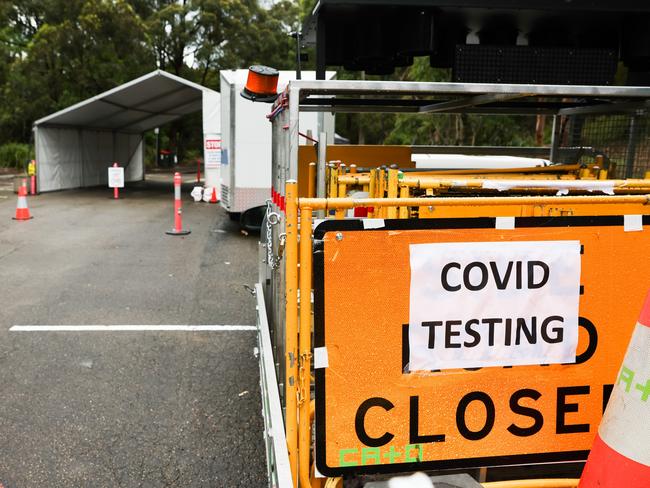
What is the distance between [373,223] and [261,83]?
9.12 feet

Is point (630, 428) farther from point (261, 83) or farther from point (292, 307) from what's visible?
point (261, 83)

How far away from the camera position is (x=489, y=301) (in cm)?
223

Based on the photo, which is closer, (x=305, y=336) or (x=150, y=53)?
(x=305, y=336)

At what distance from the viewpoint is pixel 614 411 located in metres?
2.00

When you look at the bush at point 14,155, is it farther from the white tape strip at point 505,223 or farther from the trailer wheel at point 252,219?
the white tape strip at point 505,223

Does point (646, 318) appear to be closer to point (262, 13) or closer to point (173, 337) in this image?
point (173, 337)

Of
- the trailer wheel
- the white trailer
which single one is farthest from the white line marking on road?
the trailer wheel

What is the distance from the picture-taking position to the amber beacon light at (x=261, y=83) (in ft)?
14.9

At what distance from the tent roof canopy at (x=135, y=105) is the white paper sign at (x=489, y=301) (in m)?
16.6

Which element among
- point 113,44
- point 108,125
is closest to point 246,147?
point 108,125

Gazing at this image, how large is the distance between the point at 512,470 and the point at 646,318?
3.52 feet

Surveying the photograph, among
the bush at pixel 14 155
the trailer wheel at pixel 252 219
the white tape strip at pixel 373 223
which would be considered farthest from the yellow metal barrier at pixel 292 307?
the bush at pixel 14 155

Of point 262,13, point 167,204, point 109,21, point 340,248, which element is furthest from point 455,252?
point 262,13

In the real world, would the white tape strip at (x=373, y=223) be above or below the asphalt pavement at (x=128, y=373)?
above
